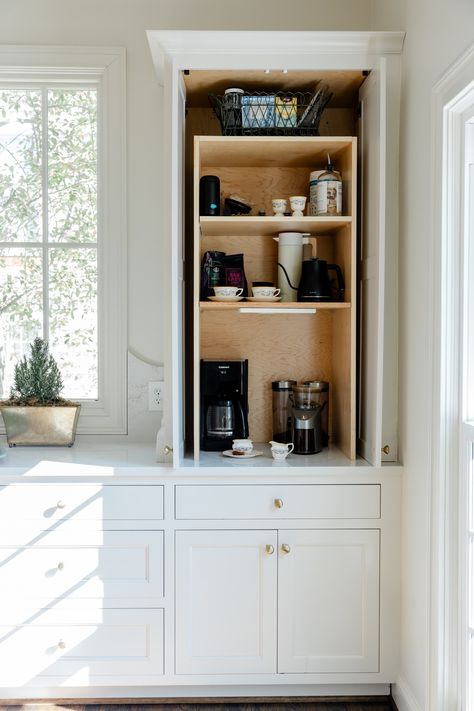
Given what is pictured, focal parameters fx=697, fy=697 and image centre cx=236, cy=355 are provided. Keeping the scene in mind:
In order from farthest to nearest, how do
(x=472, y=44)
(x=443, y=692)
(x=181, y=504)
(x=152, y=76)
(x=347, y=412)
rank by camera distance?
1. (x=152, y=76)
2. (x=347, y=412)
3. (x=181, y=504)
4. (x=443, y=692)
5. (x=472, y=44)

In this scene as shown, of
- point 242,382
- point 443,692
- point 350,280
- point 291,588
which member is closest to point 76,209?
point 242,382

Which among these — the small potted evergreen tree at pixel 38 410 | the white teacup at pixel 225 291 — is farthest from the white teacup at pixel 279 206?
the small potted evergreen tree at pixel 38 410

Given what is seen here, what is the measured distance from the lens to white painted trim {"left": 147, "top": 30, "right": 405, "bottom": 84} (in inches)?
89.7

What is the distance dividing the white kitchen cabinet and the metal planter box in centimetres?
69

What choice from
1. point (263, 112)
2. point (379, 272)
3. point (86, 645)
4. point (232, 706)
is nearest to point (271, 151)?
point (263, 112)

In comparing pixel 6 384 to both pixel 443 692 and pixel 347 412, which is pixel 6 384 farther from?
pixel 443 692

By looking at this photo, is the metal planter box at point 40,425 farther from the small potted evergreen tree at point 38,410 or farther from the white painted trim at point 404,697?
the white painted trim at point 404,697

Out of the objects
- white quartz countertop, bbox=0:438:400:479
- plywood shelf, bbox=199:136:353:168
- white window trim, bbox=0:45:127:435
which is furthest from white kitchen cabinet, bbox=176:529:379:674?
plywood shelf, bbox=199:136:353:168

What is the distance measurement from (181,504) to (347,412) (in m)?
0.69

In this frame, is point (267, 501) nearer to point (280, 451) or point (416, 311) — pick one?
point (280, 451)

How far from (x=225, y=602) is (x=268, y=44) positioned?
187 cm

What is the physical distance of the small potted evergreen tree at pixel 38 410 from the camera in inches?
106

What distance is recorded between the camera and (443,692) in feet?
6.48

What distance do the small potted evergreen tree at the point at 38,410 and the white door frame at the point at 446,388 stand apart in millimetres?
1428
